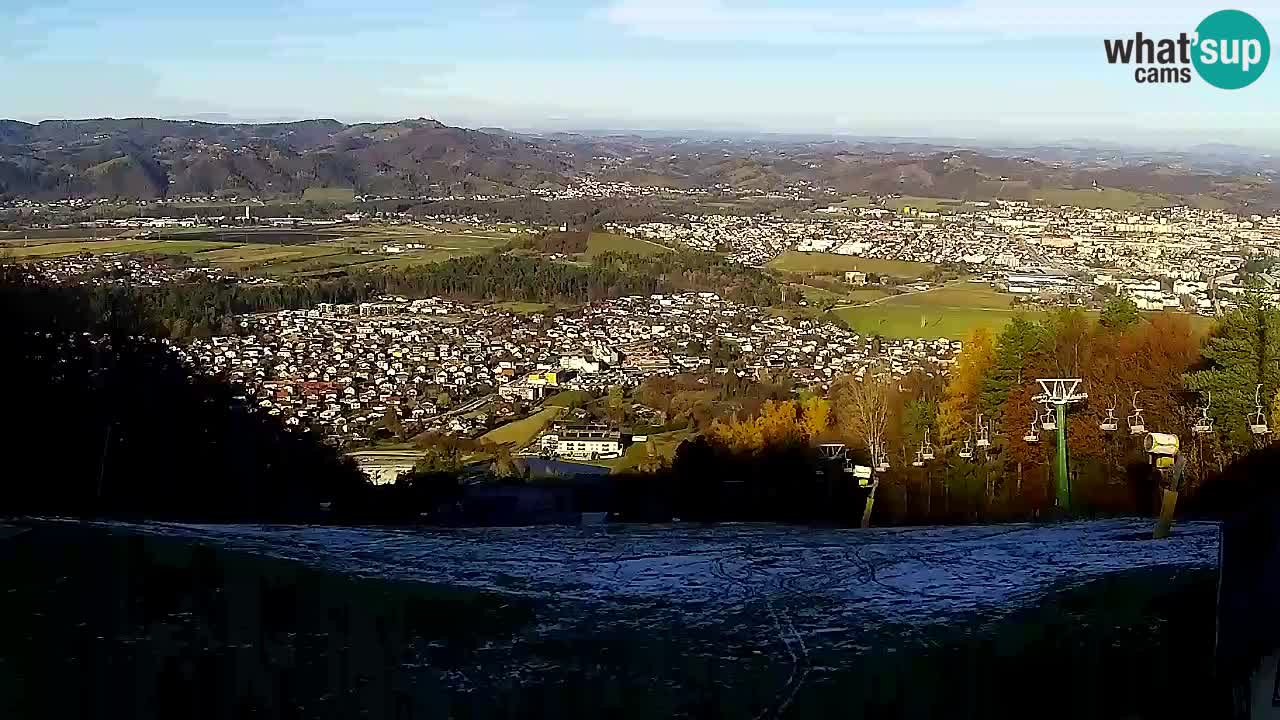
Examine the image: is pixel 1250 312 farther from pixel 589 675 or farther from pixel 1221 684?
pixel 589 675

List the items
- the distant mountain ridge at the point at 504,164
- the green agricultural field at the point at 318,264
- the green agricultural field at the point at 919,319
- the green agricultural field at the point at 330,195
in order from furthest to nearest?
the green agricultural field at the point at 330,195
the distant mountain ridge at the point at 504,164
the green agricultural field at the point at 318,264
the green agricultural field at the point at 919,319

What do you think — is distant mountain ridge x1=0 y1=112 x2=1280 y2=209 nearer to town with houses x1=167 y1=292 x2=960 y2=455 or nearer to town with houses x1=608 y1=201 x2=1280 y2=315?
town with houses x1=608 y1=201 x2=1280 y2=315

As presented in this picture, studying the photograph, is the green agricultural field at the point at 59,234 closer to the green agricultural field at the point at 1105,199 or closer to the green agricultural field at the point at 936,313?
the green agricultural field at the point at 936,313

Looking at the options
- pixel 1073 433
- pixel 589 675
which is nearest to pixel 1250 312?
pixel 1073 433

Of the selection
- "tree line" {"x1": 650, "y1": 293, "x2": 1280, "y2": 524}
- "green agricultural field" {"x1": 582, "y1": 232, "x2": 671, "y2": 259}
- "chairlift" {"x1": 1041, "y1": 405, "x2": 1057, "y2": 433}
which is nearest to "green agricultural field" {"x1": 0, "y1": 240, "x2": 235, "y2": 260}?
"green agricultural field" {"x1": 582, "y1": 232, "x2": 671, "y2": 259}

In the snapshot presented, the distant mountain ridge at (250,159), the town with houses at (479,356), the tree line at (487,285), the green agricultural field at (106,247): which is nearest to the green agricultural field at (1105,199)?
the tree line at (487,285)

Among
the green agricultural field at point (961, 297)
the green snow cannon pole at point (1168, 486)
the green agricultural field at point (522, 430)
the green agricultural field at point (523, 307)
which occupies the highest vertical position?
the green snow cannon pole at point (1168, 486)

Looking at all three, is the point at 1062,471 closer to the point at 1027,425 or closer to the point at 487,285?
the point at 1027,425

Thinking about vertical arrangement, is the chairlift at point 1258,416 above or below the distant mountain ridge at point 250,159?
below
